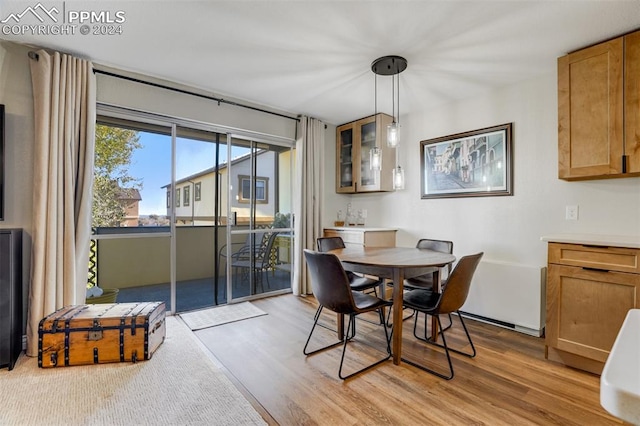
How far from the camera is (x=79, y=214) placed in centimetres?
256

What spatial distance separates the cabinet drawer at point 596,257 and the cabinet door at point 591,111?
0.63 m

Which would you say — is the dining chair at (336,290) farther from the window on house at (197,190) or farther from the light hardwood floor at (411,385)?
the window on house at (197,190)

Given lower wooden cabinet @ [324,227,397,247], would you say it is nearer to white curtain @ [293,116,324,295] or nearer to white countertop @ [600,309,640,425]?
white curtain @ [293,116,324,295]

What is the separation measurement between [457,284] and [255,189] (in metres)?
2.75

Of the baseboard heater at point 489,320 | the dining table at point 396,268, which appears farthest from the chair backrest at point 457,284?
the baseboard heater at point 489,320

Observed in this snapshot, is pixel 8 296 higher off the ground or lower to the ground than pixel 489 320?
higher

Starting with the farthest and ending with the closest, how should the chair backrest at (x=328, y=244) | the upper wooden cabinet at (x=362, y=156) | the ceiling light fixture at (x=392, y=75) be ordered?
the upper wooden cabinet at (x=362, y=156), the chair backrest at (x=328, y=244), the ceiling light fixture at (x=392, y=75)

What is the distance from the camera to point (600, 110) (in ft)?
7.53

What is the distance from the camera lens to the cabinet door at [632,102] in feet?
7.03

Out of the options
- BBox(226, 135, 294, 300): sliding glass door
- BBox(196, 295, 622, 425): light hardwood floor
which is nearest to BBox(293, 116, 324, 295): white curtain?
BBox(226, 135, 294, 300): sliding glass door

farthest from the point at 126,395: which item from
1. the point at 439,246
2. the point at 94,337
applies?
the point at 439,246

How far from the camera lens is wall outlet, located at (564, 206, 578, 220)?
2689 millimetres

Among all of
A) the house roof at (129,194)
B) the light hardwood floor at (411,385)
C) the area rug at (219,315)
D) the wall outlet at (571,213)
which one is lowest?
the light hardwood floor at (411,385)

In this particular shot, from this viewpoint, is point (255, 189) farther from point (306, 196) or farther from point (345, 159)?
point (345, 159)
